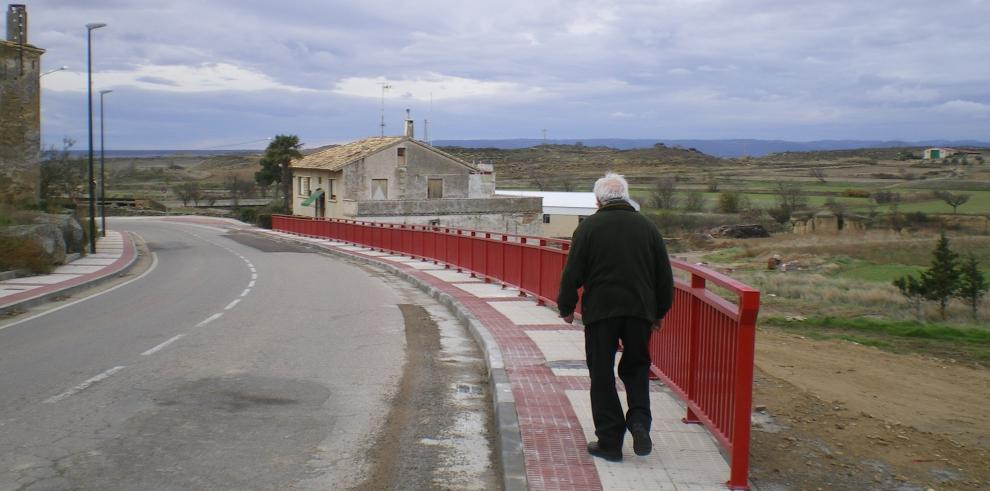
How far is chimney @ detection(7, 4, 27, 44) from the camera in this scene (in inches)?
1224

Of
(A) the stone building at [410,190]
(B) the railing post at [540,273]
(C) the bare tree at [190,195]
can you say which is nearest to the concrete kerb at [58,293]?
(B) the railing post at [540,273]

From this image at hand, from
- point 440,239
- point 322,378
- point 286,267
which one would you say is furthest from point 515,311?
point 286,267

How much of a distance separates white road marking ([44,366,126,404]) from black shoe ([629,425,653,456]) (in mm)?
5266

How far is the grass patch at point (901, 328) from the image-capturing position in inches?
669

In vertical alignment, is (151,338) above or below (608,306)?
below

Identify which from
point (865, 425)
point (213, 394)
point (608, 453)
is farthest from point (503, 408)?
point (865, 425)

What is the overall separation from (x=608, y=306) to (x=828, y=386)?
5.39m

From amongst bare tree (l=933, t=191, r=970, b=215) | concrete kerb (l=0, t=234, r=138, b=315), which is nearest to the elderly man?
concrete kerb (l=0, t=234, r=138, b=315)

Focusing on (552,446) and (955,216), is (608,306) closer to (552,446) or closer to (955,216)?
(552,446)

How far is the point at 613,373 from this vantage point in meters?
5.86

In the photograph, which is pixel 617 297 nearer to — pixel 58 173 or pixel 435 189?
pixel 58 173

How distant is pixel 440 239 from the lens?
81.2 ft

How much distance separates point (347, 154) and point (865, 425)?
51.4 m

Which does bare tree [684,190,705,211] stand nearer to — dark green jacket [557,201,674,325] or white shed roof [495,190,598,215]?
white shed roof [495,190,598,215]
